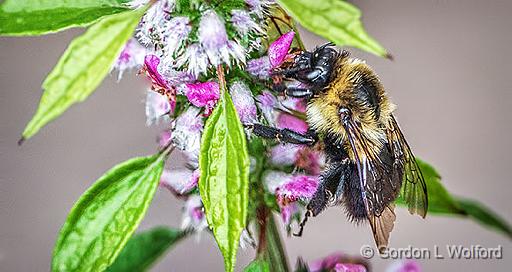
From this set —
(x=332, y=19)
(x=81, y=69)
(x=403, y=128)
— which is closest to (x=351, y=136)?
(x=332, y=19)

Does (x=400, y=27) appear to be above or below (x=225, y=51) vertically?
below

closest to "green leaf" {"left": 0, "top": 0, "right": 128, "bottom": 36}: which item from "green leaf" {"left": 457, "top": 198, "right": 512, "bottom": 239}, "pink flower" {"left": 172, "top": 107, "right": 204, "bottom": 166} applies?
"pink flower" {"left": 172, "top": 107, "right": 204, "bottom": 166}

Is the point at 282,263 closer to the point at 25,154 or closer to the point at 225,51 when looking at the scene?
the point at 225,51

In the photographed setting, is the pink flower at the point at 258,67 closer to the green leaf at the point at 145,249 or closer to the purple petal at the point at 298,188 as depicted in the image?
the purple petal at the point at 298,188

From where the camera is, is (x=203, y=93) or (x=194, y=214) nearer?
(x=203, y=93)

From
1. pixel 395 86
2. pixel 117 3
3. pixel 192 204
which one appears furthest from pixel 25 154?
pixel 117 3

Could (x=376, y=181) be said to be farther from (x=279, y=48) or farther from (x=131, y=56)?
(x=131, y=56)
